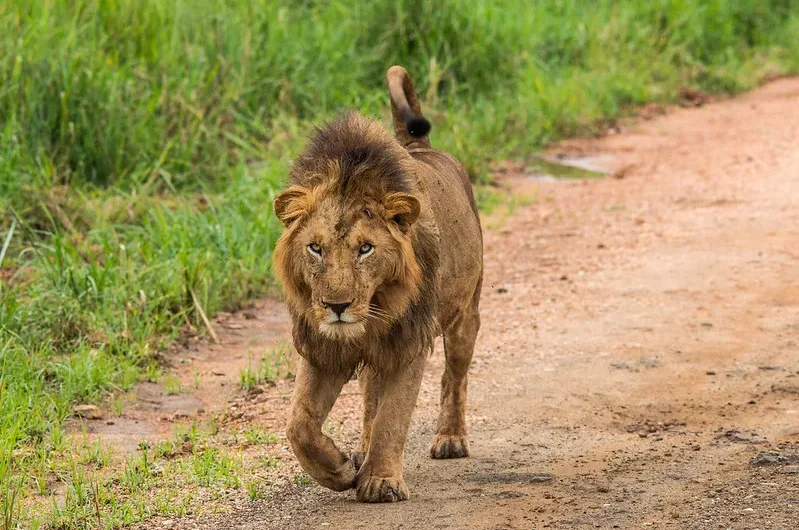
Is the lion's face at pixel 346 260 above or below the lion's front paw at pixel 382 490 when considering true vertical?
above

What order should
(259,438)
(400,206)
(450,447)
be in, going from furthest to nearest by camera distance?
(259,438), (450,447), (400,206)

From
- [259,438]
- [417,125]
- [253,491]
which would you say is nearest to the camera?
[253,491]

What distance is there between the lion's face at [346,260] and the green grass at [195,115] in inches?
45.7

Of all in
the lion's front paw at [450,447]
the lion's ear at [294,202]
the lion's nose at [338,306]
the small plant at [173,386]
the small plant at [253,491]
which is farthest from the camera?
the small plant at [173,386]

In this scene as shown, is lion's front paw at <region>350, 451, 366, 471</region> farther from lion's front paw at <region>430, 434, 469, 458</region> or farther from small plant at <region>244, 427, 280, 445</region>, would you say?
small plant at <region>244, 427, 280, 445</region>

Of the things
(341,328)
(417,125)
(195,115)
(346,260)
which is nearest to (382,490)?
(341,328)

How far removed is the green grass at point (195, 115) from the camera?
6426 millimetres

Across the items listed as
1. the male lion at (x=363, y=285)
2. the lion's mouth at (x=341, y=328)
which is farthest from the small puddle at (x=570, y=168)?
the lion's mouth at (x=341, y=328)

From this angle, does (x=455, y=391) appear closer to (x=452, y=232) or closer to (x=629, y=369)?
(x=452, y=232)

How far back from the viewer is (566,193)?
9.85m

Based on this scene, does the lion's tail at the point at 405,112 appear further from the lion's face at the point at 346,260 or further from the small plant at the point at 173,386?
the small plant at the point at 173,386

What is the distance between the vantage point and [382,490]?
14.6 feet

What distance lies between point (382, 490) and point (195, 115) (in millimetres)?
5037

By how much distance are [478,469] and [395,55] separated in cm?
635
